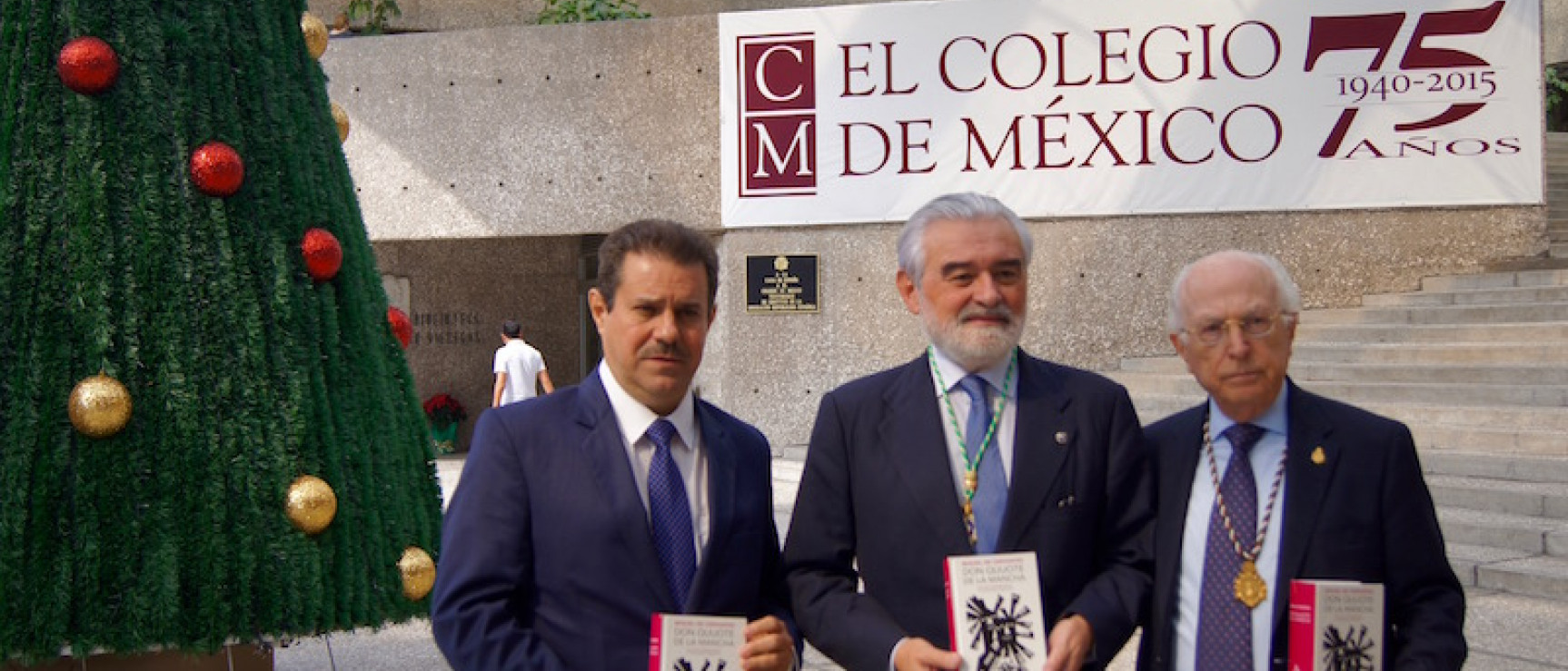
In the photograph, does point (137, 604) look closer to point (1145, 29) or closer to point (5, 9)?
point (5, 9)

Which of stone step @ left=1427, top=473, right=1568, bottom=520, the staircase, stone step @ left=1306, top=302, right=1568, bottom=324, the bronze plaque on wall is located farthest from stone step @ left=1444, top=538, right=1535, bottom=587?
the bronze plaque on wall

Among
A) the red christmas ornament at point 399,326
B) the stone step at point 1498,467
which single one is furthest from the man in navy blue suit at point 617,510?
the stone step at point 1498,467

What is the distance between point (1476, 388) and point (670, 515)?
7051mm

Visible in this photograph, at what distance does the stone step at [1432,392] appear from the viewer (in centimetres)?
766

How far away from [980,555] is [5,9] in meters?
2.37

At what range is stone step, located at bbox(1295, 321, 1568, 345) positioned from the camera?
28.0ft

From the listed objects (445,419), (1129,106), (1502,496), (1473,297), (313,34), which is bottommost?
(445,419)

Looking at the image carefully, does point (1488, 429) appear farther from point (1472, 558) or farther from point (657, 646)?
point (657, 646)

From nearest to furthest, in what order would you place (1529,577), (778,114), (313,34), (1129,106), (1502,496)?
(313,34) → (1529,577) → (1502,496) → (1129,106) → (778,114)

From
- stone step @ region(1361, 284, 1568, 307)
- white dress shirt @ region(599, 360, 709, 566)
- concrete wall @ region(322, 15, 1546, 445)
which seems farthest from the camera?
concrete wall @ region(322, 15, 1546, 445)

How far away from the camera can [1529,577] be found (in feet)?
18.8

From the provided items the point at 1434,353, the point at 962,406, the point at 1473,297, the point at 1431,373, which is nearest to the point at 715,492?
the point at 962,406

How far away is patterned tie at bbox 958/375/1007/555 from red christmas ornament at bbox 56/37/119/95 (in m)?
1.93

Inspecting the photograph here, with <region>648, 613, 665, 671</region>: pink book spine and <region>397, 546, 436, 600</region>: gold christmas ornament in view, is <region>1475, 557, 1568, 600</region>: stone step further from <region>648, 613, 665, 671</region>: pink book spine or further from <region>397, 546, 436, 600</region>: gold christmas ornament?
<region>648, 613, 665, 671</region>: pink book spine
